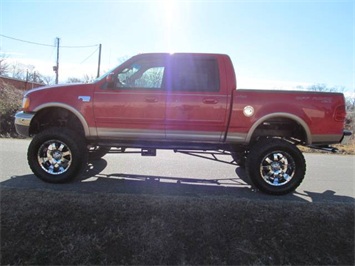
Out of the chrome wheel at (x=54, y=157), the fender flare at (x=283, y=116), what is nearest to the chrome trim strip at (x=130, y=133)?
the chrome wheel at (x=54, y=157)

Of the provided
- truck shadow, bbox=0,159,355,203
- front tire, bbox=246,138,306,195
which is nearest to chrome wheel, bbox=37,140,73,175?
truck shadow, bbox=0,159,355,203

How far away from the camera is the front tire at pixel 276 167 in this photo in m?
4.74

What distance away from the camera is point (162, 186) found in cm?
495

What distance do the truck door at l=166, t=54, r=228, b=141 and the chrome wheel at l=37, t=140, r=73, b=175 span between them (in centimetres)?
183

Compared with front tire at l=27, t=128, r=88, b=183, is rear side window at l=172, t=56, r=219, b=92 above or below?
above

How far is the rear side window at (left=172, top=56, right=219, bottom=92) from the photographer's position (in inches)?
189

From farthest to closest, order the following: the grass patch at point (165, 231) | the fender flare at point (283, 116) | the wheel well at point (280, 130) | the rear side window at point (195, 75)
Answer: the wheel well at point (280, 130) < the rear side window at point (195, 75) < the fender flare at point (283, 116) < the grass patch at point (165, 231)

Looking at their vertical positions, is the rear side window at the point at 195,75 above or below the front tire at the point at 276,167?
above

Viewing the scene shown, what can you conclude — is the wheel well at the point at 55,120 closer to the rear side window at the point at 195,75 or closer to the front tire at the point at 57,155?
the front tire at the point at 57,155

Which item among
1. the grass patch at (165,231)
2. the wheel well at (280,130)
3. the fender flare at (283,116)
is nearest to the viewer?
the grass patch at (165,231)

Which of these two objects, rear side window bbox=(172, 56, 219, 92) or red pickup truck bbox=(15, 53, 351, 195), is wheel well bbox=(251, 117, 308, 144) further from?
rear side window bbox=(172, 56, 219, 92)

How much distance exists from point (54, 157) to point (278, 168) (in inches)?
154

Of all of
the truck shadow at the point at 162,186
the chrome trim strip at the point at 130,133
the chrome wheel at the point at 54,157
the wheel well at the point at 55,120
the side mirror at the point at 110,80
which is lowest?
the truck shadow at the point at 162,186

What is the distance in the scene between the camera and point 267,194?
189 inches
